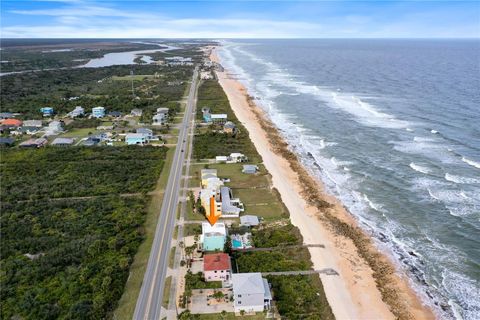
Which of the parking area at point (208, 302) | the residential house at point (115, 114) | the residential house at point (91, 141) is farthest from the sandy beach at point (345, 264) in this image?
the residential house at point (115, 114)

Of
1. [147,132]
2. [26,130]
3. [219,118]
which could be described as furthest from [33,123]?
[219,118]

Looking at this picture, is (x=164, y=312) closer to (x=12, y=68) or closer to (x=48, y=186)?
(x=48, y=186)

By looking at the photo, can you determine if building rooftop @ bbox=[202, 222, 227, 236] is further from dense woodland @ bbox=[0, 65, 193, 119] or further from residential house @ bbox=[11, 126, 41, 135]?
dense woodland @ bbox=[0, 65, 193, 119]

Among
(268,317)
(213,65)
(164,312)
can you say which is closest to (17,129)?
(164,312)

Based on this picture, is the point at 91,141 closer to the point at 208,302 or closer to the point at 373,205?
the point at 208,302

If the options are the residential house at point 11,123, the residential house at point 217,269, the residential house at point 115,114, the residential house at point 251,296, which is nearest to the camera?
the residential house at point 251,296

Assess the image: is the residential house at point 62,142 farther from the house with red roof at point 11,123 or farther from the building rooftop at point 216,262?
the building rooftop at point 216,262
